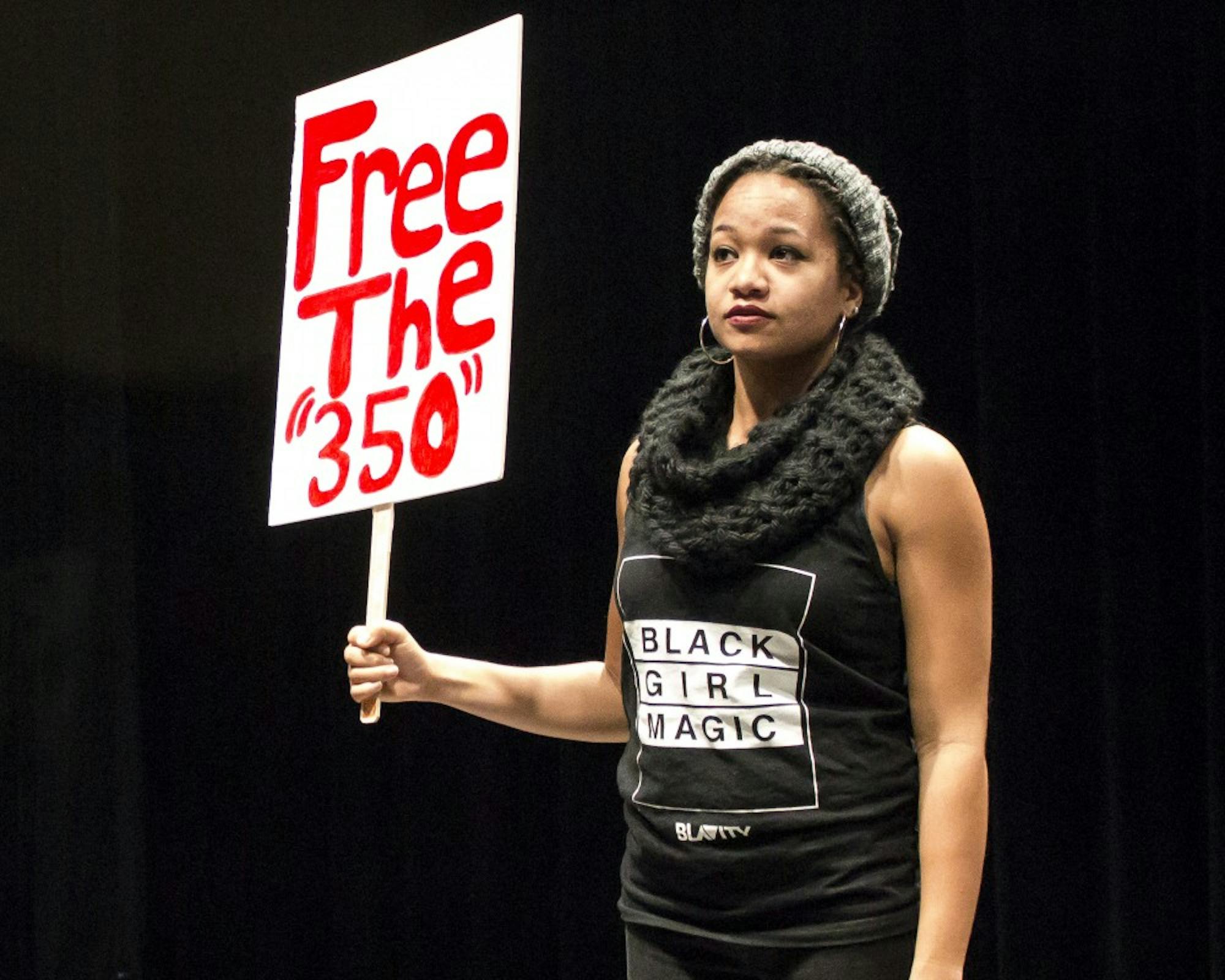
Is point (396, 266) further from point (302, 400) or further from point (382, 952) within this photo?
point (382, 952)

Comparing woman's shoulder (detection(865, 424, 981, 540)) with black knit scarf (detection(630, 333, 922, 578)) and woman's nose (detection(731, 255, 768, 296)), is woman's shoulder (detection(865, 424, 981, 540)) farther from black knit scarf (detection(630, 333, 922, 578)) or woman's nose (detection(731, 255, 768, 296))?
woman's nose (detection(731, 255, 768, 296))

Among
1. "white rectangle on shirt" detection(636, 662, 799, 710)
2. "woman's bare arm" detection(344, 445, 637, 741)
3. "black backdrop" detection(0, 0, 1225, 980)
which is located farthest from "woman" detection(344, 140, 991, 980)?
"black backdrop" detection(0, 0, 1225, 980)

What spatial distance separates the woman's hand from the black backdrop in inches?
41.7

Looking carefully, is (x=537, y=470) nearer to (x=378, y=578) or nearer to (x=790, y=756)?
(x=378, y=578)

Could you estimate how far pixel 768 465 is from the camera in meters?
1.32

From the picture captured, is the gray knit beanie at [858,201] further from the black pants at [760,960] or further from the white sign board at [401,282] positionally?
the black pants at [760,960]

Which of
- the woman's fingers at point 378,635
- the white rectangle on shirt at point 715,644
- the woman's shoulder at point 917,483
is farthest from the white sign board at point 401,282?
the woman's shoulder at point 917,483

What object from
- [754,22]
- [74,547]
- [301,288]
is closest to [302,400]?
[301,288]

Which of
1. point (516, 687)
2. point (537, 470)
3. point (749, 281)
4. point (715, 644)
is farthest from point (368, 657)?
point (537, 470)

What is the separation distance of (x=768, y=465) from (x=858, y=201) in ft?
0.73

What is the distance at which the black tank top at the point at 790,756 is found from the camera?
1.26m

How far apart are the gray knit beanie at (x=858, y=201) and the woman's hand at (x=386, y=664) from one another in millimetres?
485

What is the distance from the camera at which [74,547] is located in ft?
9.50

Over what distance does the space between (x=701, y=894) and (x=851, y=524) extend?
0.99 feet
